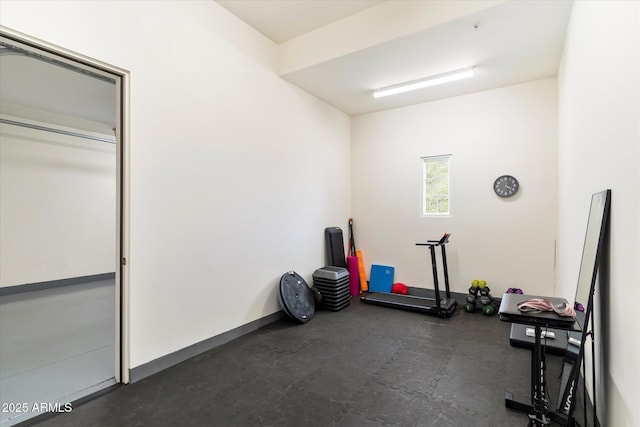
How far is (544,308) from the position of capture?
6.37 feet

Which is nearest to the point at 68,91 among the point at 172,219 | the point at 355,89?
the point at 172,219

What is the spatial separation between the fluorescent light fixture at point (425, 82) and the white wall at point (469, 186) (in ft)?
2.95

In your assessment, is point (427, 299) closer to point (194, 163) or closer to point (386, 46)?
point (386, 46)

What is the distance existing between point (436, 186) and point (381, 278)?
1965 millimetres

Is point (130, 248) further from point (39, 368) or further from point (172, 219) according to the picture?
point (39, 368)

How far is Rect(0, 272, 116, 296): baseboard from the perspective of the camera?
5.57 m

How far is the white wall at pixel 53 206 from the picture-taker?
5578 mm

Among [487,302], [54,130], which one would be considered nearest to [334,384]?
[487,302]

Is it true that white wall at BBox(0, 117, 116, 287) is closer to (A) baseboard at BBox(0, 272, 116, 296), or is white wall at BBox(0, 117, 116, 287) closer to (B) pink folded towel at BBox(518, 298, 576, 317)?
(A) baseboard at BBox(0, 272, 116, 296)

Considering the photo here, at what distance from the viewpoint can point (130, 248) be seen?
273cm

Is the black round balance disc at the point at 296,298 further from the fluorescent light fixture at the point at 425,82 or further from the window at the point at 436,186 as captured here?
the fluorescent light fixture at the point at 425,82

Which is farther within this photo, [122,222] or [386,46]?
[386,46]

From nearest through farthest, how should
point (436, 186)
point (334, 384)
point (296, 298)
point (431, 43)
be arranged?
point (334, 384) < point (431, 43) < point (296, 298) < point (436, 186)

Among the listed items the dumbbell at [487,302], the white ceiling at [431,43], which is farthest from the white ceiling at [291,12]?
the dumbbell at [487,302]
